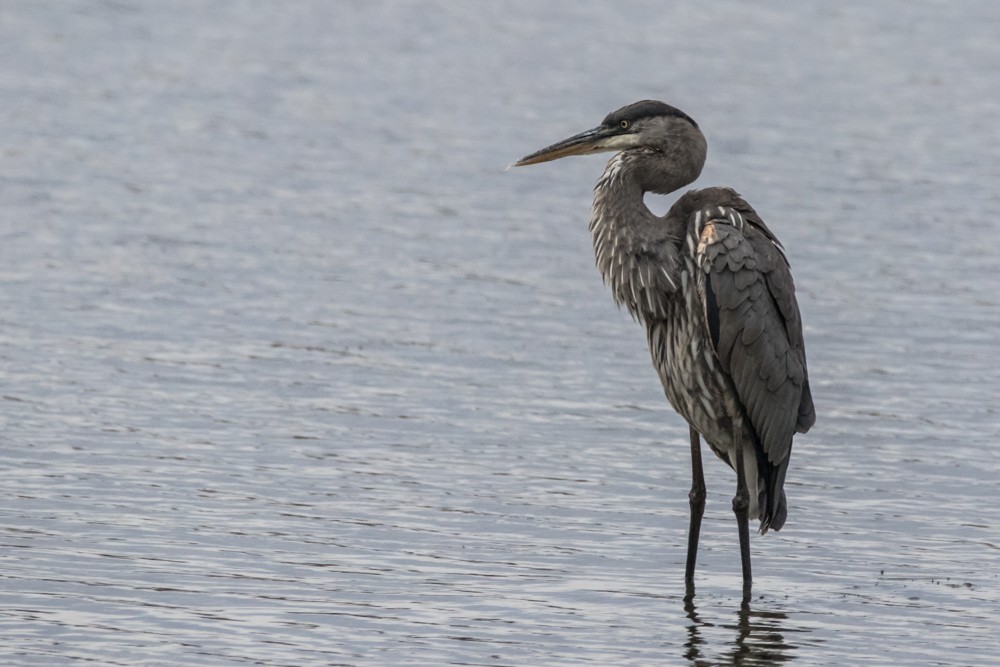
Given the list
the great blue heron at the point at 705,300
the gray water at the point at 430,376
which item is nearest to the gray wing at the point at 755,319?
the great blue heron at the point at 705,300

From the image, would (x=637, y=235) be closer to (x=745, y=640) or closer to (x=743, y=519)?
(x=743, y=519)

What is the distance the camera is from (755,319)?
7.13 meters

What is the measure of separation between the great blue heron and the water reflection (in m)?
0.22

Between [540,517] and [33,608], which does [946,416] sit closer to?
[540,517]

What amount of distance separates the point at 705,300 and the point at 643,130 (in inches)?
30.5

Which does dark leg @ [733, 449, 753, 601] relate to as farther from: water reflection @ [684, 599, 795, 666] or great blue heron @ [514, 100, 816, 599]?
water reflection @ [684, 599, 795, 666]

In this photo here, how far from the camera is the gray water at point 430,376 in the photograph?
701 centimetres

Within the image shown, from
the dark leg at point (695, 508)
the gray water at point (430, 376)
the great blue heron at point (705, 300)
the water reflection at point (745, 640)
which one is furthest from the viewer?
the dark leg at point (695, 508)

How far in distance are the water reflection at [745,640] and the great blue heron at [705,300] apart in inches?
8.7

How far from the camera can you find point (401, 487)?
27.8ft

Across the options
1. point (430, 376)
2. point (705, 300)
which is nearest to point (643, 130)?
point (705, 300)

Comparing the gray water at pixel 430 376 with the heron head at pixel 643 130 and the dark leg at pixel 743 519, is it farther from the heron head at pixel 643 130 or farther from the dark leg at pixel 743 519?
the heron head at pixel 643 130

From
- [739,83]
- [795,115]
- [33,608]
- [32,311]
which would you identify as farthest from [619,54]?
[33,608]

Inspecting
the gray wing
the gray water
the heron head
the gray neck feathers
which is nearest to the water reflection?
the gray water
